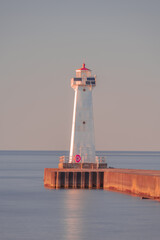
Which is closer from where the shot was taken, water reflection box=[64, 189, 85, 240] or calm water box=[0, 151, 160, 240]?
calm water box=[0, 151, 160, 240]

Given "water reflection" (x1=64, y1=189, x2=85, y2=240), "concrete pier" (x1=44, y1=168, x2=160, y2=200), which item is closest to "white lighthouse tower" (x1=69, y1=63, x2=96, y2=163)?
"concrete pier" (x1=44, y1=168, x2=160, y2=200)

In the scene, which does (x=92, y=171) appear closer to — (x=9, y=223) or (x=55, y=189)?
(x=55, y=189)

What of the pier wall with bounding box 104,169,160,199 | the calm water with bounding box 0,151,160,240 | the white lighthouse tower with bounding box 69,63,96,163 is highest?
the white lighthouse tower with bounding box 69,63,96,163

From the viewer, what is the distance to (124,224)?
138ft

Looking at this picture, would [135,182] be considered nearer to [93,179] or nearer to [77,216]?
[93,179]

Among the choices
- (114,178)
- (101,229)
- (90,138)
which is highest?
(90,138)

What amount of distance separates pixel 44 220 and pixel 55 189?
13.8 meters

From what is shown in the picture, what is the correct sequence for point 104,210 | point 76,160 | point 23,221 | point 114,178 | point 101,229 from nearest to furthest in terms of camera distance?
point 101,229
point 23,221
point 104,210
point 114,178
point 76,160

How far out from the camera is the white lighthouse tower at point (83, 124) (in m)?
59.1

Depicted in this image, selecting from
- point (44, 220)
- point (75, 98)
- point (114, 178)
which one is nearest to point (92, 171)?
point (114, 178)

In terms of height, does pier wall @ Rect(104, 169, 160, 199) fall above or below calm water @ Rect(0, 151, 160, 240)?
above

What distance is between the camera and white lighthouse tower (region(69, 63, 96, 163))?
194ft

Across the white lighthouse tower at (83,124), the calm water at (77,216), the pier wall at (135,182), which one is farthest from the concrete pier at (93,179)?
the white lighthouse tower at (83,124)

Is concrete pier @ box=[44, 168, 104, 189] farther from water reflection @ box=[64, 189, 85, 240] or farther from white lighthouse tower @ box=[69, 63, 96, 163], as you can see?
white lighthouse tower @ box=[69, 63, 96, 163]
